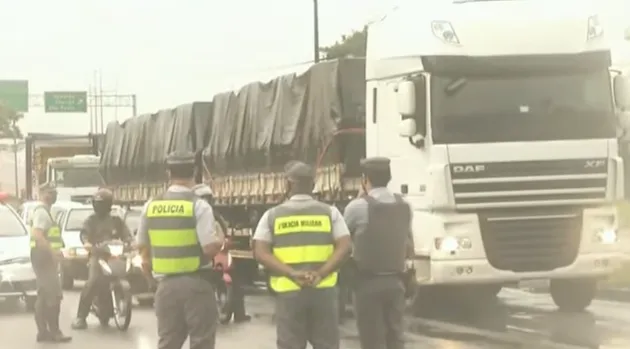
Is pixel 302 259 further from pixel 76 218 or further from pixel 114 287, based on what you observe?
pixel 76 218

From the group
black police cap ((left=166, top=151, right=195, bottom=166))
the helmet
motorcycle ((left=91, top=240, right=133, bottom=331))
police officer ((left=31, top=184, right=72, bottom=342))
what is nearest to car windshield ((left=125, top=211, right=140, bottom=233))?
motorcycle ((left=91, top=240, right=133, bottom=331))

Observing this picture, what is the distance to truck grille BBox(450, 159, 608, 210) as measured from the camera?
14.2 metres

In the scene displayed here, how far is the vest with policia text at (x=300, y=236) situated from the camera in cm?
860

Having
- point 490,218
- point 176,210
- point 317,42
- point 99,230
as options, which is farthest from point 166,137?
point 317,42

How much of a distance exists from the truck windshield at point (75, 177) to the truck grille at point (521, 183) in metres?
26.6

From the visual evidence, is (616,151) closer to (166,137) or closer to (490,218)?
(490,218)

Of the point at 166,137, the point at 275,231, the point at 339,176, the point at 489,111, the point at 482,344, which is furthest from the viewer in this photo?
the point at 166,137

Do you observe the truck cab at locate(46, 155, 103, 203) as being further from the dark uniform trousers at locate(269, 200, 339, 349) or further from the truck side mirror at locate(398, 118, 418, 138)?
the dark uniform trousers at locate(269, 200, 339, 349)

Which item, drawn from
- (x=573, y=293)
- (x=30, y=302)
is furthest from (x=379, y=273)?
(x=30, y=302)

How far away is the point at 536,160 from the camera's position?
14195mm

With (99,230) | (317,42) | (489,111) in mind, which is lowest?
(99,230)

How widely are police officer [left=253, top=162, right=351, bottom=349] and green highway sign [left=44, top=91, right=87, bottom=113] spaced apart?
2610 inches

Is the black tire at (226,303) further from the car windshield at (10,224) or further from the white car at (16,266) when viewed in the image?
the car windshield at (10,224)

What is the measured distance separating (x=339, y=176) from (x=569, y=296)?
3.42m
